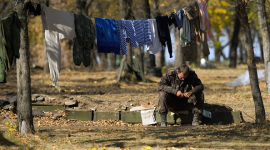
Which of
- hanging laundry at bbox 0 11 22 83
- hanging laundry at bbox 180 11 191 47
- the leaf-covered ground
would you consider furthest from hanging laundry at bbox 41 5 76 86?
hanging laundry at bbox 180 11 191 47

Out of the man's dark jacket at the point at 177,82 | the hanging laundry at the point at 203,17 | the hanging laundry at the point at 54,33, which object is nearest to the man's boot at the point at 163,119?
the man's dark jacket at the point at 177,82

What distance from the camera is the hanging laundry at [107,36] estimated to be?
10495mm

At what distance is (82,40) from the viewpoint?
31.9 feet

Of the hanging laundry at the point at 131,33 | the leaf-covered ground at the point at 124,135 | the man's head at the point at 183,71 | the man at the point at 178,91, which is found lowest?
the leaf-covered ground at the point at 124,135

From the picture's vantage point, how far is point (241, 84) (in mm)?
16141

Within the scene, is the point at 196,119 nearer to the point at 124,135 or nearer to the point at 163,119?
the point at 163,119

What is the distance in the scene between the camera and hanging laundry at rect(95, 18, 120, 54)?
34.4 ft

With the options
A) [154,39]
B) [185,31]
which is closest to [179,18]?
[185,31]

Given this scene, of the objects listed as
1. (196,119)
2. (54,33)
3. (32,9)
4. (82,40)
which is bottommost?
(196,119)

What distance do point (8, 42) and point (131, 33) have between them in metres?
4.93

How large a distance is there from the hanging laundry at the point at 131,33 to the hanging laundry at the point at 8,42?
452 cm

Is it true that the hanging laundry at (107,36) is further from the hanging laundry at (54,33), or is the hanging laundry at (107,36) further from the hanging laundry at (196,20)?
the hanging laundry at (196,20)

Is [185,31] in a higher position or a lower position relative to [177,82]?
higher

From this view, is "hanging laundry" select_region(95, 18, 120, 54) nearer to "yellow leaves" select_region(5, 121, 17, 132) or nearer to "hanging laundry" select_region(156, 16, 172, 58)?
"hanging laundry" select_region(156, 16, 172, 58)
